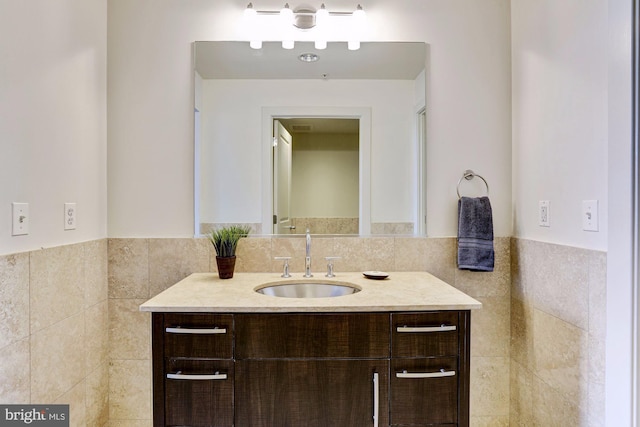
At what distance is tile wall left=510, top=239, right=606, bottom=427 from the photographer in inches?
55.2

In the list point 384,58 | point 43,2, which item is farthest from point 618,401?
point 43,2

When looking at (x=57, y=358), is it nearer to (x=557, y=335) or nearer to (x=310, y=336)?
(x=310, y=336)

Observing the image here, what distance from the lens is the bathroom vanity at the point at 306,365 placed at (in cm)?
143

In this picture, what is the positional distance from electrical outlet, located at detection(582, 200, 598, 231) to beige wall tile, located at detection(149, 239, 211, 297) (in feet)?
5.55

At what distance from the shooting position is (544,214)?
5.71 ft

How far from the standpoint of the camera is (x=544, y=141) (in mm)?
1747

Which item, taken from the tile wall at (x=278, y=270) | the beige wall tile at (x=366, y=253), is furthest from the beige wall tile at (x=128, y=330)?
the beige wall tile at (x=366, y=253)

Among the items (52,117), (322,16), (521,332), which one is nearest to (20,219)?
(52,117)

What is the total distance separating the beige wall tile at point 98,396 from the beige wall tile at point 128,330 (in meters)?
0.10

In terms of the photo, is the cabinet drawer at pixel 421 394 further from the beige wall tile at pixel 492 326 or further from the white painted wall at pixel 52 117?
the white painted wall at pixel 52 117

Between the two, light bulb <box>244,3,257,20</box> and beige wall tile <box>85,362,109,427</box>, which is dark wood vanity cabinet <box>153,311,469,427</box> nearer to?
beige wall tile <box>85,362,109,427</box>

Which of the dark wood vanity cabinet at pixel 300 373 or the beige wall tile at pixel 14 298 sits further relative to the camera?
the dark wood vanity cabinet at pixel 300 373

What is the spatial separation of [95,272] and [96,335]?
0.30m

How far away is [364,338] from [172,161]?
1.32m
